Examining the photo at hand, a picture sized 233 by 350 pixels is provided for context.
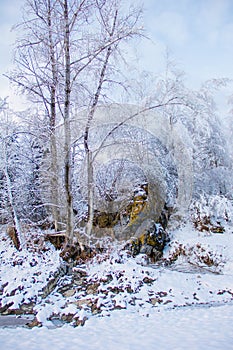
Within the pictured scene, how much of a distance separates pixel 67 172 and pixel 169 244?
3935 mm

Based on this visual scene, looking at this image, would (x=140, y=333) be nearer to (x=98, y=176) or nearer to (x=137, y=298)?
(x=137, y=298)

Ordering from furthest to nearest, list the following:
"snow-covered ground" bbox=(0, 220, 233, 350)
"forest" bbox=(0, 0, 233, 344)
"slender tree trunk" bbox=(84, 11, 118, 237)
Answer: "slender tree trunk" bbox=(84, 11, 118, 237) → "forest" bbox=(0, 0, 233, 344) → "snow-covered ground" bbox=(0, 220, 233, 350)

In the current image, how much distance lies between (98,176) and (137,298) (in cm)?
473

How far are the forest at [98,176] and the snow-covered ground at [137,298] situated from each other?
4 cm

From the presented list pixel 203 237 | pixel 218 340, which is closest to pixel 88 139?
pixel 203 237

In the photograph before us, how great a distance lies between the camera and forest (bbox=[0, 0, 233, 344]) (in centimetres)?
622

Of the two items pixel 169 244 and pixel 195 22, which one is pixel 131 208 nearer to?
pixel 169 244

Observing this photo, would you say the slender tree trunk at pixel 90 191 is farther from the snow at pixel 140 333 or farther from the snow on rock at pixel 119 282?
the snow at pixel 140 333

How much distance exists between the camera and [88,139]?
25.5 feet

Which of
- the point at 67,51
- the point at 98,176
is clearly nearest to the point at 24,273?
the point at 98,176

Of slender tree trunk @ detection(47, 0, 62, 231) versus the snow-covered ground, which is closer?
the snow-covered ground

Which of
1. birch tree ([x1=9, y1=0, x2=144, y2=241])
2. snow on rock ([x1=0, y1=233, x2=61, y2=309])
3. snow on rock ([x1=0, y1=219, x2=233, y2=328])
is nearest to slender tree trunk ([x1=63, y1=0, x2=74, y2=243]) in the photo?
birch tree ([x1=9, y1=0, x2=144, y2=241])

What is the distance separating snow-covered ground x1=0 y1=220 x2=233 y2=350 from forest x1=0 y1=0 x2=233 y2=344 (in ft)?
0.14

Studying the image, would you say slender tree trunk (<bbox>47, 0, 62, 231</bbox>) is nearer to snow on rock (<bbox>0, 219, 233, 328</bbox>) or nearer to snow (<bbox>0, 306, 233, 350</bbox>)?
snow on rock (<bbox>0, 219, 233, 328</bbox>)
